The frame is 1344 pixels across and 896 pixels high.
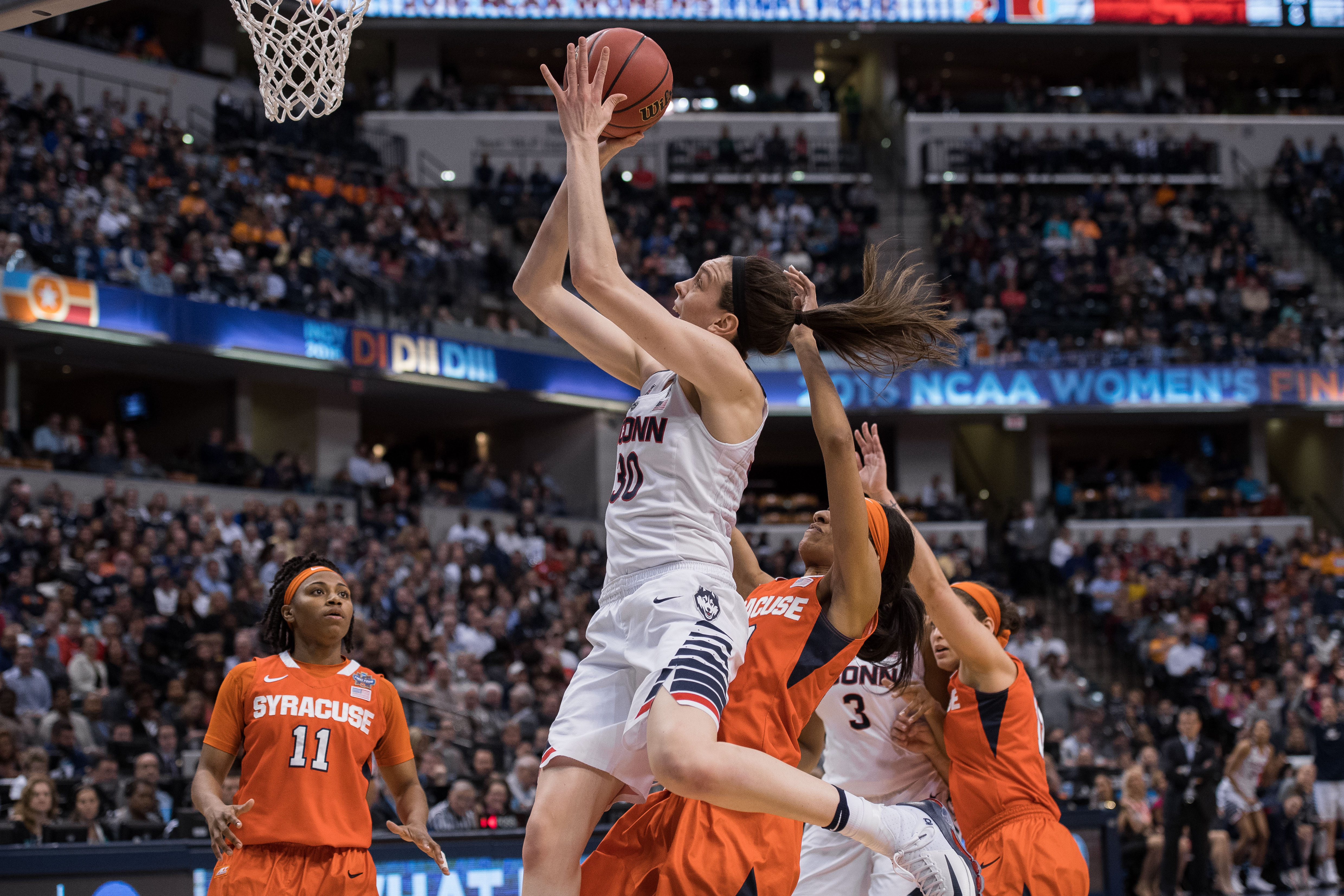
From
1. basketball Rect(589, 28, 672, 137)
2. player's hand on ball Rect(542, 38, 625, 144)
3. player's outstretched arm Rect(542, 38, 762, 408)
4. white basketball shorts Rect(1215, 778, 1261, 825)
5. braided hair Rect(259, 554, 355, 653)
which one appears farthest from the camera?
white basketball shorts Rect(1215, 778, 1261, 825)

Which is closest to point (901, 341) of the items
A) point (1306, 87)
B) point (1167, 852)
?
point (1167, 852)

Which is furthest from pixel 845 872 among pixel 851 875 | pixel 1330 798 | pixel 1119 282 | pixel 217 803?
pixel 1119 282

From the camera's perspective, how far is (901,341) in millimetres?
4027

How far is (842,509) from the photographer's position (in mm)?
3818

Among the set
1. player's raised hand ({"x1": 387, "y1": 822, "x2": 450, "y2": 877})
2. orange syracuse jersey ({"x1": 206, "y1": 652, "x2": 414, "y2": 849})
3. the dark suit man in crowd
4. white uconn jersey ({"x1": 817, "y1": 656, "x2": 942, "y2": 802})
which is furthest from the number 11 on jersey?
the dark suit man in crowd

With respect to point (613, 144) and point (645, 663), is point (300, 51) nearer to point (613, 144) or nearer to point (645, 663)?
point (613, 144)

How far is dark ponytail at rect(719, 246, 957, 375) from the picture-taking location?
3879 mm

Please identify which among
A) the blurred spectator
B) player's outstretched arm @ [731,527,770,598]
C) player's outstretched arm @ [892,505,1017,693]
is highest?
player's outstretched arm @ [731,527,770,598]

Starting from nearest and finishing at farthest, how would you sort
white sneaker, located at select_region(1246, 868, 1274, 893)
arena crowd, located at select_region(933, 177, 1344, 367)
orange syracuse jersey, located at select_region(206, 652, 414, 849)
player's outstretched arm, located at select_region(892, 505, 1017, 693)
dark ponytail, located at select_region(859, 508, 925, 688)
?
1. dark ponytail, located at select_region(859, 508, 925, 688)
2. player's outstretched arm, located at select_region(892, 505, 1017, 693)
3. orange syracuse jersey, located at select_region(206, 652, 414, 849)
4. white sneaker, located at select_region(1246, 868, 1274, 893)
5. arena crowd, located at select_region(933, 177, 1344, 367)

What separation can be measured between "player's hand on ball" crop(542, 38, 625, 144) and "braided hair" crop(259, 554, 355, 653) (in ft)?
7.56

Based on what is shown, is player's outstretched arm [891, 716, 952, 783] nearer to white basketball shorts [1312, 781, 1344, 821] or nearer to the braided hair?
the braided hair

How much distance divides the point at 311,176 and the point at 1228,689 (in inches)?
620

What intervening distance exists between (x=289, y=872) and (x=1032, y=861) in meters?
2.53

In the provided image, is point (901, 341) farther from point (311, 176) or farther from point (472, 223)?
point (472, 223)
